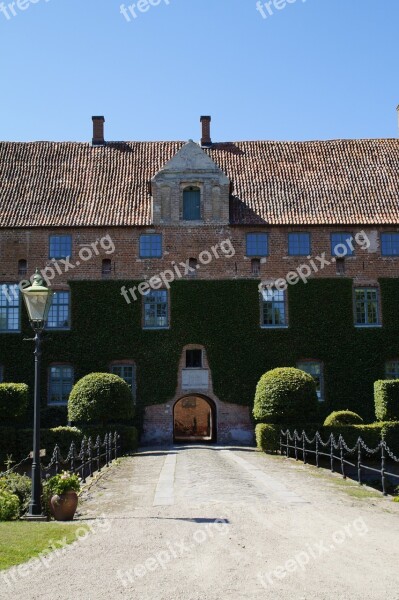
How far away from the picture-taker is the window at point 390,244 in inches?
1266

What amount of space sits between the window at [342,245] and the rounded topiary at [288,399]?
694 centimetres

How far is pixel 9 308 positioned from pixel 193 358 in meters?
8.37

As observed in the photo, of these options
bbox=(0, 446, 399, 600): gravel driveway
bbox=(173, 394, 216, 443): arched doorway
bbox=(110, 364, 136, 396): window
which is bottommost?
bbox=(173, 394, 216, 443): arched doorway

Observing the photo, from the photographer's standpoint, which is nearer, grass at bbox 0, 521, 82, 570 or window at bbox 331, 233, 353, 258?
grass at bbox 0, 521, 82, 570

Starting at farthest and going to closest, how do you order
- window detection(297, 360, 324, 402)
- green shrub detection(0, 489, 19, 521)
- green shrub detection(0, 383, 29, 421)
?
window detection(297, 360, 324, 402) → green shrub detection(0, 383, 29, 421) → green shrub detection(0, 489, 19, 521)

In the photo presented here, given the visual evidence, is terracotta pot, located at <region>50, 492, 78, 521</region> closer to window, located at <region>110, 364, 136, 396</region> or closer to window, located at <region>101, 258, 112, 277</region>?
window, located at <region>110, 364, 136, 396</region>

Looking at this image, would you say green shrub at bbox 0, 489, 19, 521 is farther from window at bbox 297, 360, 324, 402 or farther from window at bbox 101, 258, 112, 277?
window at bbox 297, 360, 324, 402

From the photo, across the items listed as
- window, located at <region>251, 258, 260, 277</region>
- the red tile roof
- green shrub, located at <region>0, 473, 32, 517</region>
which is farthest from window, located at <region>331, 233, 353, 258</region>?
green shrub, located at <region>0, 473, 32, 517</region>

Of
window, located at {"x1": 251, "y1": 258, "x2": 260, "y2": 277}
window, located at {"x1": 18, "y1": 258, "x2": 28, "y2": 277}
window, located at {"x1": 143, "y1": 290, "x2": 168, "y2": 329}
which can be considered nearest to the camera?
window, located at {"x1": 143, "y1": 290, "x2": 168, "y2": 329}

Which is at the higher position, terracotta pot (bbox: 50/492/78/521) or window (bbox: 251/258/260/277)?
window (bbox: 251/258/260/277)

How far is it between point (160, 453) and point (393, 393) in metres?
9.62

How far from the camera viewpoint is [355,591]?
760cm

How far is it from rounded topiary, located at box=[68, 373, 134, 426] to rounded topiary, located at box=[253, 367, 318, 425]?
17.2 feet

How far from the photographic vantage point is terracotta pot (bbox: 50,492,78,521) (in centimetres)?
1220
